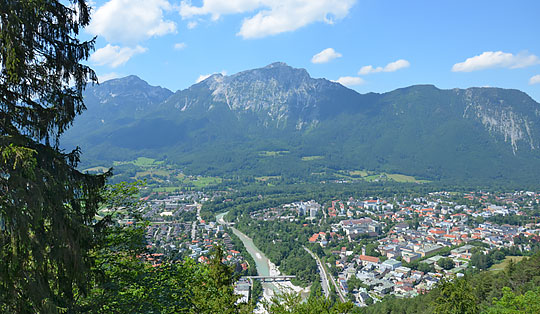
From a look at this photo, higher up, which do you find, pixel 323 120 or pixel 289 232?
pixel 323 120

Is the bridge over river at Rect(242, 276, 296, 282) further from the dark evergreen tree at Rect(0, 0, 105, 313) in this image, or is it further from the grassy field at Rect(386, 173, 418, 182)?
the grassy field at Rect(386, 173, 418, 182)

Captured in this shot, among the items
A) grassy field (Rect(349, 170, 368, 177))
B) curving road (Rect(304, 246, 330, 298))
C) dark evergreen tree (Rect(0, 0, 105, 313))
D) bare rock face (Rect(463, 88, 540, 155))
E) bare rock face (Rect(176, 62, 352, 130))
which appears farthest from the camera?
bare rock face (Rect(176, 62, 352, 130))

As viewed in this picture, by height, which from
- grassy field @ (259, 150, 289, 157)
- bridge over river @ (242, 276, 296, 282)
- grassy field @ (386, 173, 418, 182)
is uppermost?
grassy field @ (259, 150, 289, 157)

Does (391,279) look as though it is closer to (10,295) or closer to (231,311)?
(231,311)

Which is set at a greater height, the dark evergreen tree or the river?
the dark evergreen tree

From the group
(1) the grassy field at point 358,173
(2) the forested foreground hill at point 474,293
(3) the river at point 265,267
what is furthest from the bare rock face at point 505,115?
(2) the forested foreground hill at point 474,293

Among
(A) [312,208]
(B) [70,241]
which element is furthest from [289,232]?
(B) [70,241]

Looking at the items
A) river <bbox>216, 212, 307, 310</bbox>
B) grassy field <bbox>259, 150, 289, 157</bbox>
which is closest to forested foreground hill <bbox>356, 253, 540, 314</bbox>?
river <bbox>216, 212, 307, 310</bbox>
